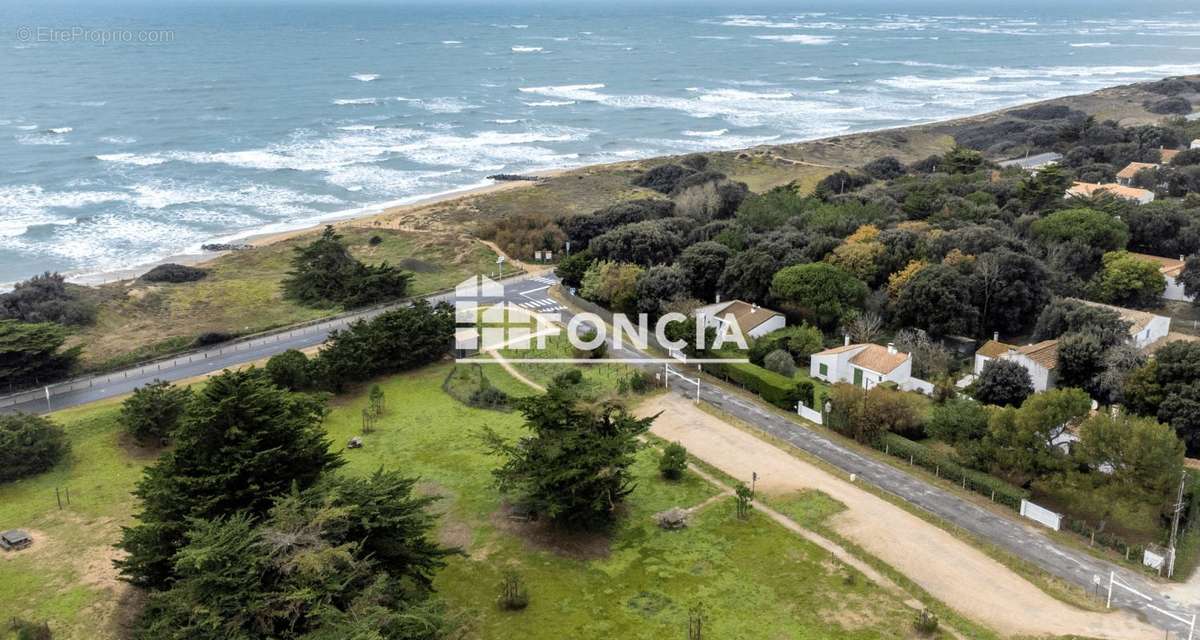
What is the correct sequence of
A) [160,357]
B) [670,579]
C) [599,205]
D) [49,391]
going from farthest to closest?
[599,205] < [160,357] < [49,391] < [670,579]

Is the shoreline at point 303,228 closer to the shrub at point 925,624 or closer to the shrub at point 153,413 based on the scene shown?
the shrub at point 153,413

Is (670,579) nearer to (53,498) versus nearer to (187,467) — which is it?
(187,467)

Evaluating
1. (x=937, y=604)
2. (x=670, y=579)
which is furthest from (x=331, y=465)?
(x=937, y=604)

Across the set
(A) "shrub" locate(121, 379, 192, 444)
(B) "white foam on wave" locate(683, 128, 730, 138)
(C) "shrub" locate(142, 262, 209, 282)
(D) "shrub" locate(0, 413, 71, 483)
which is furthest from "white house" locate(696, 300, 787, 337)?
(B) "white foam on wave" locate(683, 128, 730, 138)

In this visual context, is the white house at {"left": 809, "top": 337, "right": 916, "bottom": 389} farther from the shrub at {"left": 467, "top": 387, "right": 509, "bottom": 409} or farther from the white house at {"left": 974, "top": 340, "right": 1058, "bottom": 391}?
the shrub at {"left": 467, "top": 387, "right": 509, "bottom": 409}

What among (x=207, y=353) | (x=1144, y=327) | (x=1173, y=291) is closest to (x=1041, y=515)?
(x=1144, y=327)

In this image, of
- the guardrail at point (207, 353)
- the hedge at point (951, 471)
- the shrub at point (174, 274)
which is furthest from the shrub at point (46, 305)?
the hedge at point (951, 471)
